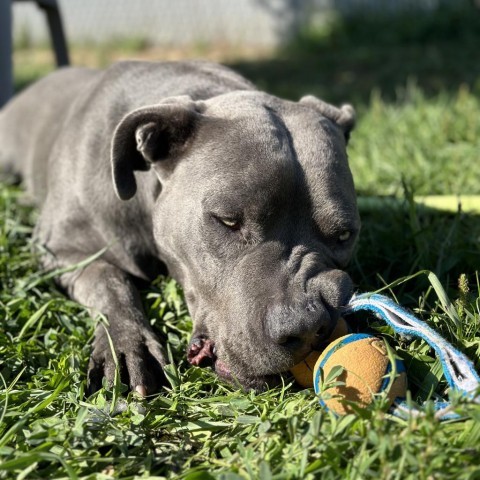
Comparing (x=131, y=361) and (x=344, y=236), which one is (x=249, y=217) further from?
(x=131, y=361)

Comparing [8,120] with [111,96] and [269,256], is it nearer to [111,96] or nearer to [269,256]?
[111,96]

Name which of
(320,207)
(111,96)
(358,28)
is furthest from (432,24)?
(320,207)

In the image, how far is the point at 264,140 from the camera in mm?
3020

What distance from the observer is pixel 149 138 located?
3201mm

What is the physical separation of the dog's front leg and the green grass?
7 cm

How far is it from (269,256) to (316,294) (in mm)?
243

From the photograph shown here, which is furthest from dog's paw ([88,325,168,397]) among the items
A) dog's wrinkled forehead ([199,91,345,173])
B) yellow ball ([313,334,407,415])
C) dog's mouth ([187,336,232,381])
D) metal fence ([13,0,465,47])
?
metal fence ([13,0,465,47])

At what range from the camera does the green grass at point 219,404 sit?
2.11 m

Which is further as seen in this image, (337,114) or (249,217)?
(337,114)

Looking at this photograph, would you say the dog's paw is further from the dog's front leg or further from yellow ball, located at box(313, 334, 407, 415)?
yellow ball, located at box(313, 334, 407, 415)

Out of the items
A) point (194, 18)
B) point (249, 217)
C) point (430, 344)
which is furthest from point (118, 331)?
point (194, 18)

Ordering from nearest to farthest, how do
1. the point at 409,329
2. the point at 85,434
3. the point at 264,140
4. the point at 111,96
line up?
the point at 85,434 → the point at 409,329 → the point at 264,140 → the point at 111,96

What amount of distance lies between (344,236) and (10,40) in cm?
404

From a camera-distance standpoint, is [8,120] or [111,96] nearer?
[111,96]
